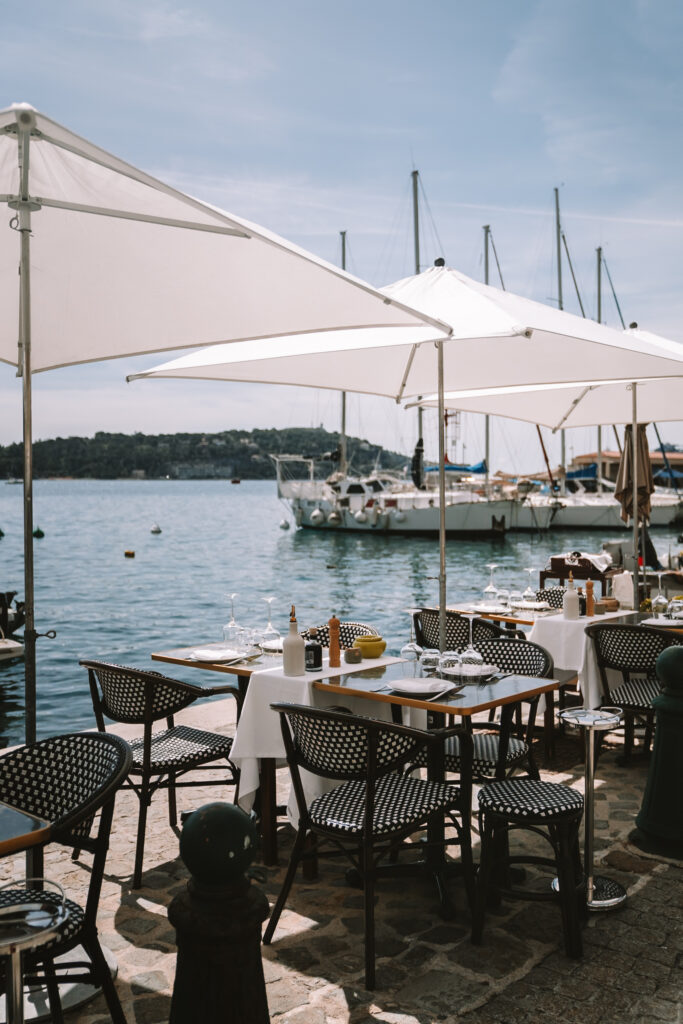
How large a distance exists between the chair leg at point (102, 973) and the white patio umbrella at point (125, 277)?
0.92m

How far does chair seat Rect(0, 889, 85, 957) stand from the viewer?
2.42 metres

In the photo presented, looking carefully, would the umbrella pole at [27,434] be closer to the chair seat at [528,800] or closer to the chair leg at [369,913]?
the chair leg at [369,913]

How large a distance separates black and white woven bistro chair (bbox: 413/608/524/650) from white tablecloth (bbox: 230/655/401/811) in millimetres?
1601

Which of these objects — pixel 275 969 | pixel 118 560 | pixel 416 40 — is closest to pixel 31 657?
pixel 275 969

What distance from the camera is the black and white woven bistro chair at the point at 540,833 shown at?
10.5 ft

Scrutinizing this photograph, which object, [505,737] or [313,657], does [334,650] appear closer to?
[313,657]

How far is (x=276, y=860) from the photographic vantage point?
166 inches

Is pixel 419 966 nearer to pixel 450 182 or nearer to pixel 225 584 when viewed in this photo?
pixel 450 182

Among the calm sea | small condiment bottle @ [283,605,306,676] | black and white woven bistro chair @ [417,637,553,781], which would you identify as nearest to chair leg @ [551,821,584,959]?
black and white woven bistro chair @ [417,637,553,781]

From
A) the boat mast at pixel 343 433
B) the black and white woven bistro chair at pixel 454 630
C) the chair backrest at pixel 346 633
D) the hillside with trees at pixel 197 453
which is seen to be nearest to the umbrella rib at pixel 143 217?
the chair backrest at pixel 346 633

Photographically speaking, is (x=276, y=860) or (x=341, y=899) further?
(x=276, y=860)

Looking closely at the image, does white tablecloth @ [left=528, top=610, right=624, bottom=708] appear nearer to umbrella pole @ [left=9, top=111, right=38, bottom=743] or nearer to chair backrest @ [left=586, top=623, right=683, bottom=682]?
chair backrest @ [left=586, top=623, right=683, bottom=682]

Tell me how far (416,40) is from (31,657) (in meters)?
6.07

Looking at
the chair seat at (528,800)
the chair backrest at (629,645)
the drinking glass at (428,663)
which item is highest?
the drinking glass at (428,663)
